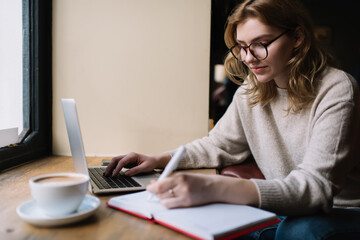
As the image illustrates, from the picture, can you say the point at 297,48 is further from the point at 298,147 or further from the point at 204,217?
the point at 204,217

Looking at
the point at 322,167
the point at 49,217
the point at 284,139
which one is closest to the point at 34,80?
the point at 49,217

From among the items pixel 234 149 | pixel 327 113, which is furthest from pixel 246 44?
pixel 234 149

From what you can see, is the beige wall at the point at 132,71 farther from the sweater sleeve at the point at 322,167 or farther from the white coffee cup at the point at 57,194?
the white coffee cup at the point at 57,194

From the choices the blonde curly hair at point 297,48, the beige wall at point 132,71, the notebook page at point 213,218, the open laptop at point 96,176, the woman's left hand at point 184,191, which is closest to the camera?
the notebook page at point 213,218

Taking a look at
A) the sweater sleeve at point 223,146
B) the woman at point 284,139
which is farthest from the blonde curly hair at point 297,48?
the sweater sleeve at point 223,146

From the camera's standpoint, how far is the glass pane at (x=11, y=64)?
4.15 ft

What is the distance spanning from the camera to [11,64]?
1.33m

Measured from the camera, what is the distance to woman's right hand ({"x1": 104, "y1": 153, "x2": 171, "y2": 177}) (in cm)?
104

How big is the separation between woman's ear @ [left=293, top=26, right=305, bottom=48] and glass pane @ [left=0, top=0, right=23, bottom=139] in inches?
41.7

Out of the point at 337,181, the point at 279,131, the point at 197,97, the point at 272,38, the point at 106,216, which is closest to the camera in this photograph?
the point at 106,216

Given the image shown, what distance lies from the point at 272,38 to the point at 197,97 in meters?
0.61

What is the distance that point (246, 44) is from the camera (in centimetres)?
106

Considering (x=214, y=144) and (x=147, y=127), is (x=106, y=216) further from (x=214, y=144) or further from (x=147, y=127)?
(x=147, y=127)

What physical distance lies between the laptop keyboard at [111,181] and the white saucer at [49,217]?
173 mm
